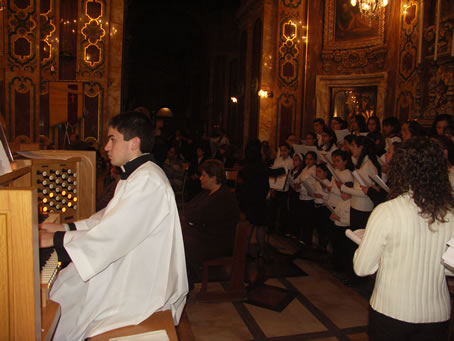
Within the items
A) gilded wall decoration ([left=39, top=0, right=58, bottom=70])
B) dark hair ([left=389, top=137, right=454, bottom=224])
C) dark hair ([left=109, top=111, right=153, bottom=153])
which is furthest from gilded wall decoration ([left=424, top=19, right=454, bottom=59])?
gilded wall decoration ([left=39, top=0, right=58, bottom=70])

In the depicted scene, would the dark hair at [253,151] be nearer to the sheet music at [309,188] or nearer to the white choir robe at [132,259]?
the sheet music at [309,188]

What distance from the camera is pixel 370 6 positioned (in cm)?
954

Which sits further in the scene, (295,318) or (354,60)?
(354,60)

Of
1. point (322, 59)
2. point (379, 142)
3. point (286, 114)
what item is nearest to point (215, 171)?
point (379, 142)

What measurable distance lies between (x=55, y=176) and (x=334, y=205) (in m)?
3.83

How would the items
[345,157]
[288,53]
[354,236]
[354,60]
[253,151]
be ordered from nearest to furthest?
[354,236]
[345,157]
[253,151]
[354,60]
[288,53]

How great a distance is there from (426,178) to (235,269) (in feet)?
9.26

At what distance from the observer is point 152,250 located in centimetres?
244

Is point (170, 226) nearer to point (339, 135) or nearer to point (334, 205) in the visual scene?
point (334, 205)

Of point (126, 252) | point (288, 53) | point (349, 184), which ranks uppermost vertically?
point (288, 53)

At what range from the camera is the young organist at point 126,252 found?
2.21m

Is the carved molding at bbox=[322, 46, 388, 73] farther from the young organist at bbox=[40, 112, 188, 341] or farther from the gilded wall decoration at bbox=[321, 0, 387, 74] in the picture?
the young organist at bbox=[40, 112, 188, 341]

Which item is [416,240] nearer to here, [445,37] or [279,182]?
[279,182]

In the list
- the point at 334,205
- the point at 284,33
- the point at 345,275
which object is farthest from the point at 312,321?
the point at 284,33
